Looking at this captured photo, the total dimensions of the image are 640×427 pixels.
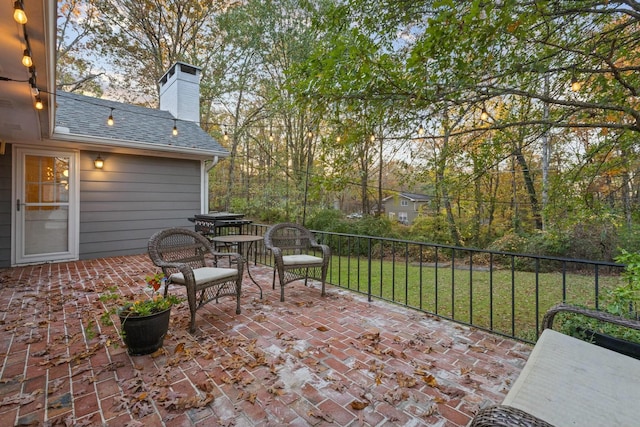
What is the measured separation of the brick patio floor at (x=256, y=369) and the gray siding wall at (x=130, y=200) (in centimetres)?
272

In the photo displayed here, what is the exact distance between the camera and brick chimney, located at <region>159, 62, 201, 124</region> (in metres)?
7.80

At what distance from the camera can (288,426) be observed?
1.63m

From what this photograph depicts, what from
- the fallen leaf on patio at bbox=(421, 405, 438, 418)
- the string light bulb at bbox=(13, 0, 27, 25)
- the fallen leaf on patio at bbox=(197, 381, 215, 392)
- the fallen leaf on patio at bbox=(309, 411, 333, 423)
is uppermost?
the string light bulb at bbox=(13, 0, 27, 25)

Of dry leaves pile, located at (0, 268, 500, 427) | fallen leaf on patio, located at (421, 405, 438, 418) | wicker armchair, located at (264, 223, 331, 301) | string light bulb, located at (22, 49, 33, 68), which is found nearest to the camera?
fallen leaf on patio, located at (421, 405, 438, 418)

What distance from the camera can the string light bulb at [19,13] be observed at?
5.28 feet

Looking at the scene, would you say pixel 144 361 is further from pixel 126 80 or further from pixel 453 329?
pixel 126 80

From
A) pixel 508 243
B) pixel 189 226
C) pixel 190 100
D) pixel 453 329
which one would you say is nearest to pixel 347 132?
pixel 453 329

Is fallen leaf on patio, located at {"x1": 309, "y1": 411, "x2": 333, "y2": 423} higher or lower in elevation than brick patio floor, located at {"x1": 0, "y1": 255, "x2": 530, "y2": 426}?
lower

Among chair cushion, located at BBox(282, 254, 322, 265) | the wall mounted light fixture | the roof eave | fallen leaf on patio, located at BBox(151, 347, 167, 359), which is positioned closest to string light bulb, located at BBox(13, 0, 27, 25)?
fallen leaf on patio, located at BBox(151, 347, 167, 359)

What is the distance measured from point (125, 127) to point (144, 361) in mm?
5796

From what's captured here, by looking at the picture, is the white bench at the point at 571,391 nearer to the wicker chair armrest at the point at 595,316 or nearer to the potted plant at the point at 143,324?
the wicker chair armrest at the point at 595,316

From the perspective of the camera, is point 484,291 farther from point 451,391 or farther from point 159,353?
point 159,353

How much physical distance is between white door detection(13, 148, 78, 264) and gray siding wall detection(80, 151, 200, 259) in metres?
0.17

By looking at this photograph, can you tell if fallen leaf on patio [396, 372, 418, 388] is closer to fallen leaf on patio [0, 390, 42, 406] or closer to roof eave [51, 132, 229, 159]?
fallen leaf on patio [0, 390, 42, 406]
